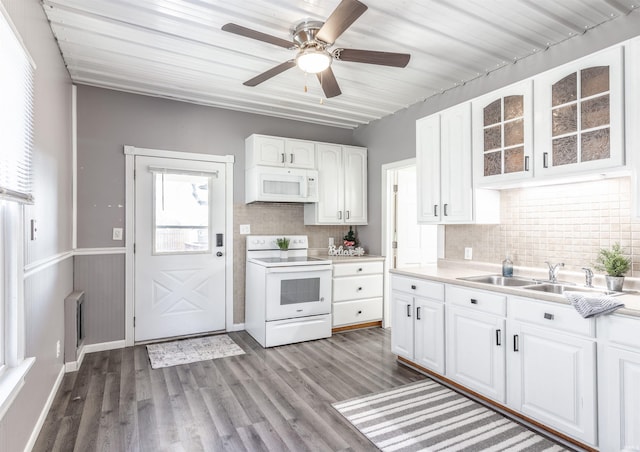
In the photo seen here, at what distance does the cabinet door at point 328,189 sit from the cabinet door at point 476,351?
2.22 m

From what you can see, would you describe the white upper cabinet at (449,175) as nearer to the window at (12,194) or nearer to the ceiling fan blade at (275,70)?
the ceiling fan blade at (275,70)

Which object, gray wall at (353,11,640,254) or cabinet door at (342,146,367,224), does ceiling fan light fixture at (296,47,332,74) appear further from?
cabinet door at (342,146,367,224)

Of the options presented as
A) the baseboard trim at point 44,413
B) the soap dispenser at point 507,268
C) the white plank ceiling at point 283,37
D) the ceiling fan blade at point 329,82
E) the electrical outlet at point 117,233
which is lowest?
the baseboard trim at point 44,413

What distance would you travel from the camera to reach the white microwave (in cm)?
422

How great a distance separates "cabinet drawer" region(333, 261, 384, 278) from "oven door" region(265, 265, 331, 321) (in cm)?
15

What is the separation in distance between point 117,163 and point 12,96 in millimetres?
2194

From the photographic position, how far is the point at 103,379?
3057 mm

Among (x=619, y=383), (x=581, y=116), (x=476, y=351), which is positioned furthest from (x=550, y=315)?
(x=581, y=116)

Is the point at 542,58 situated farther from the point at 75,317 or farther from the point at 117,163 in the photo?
the point at 75,317

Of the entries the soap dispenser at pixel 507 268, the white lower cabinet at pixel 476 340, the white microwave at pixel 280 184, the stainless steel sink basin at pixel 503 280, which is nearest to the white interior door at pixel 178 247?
the white microwave at pixel 280 184

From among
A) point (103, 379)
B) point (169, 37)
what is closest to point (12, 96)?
point (169, 37)

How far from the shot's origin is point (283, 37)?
2818 mm

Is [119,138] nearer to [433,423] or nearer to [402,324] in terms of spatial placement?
[402,324]

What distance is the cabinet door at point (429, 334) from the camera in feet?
9.59
